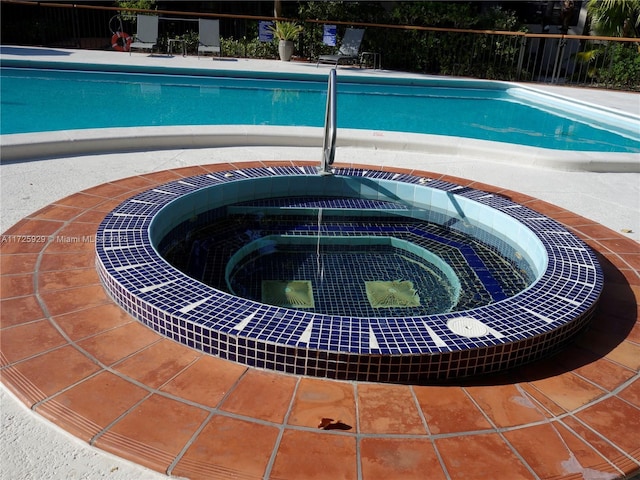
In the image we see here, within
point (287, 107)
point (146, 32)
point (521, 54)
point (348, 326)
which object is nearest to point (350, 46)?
point (521, 54)

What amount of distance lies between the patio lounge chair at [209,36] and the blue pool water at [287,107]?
7.16 ft

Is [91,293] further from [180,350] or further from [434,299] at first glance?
[434,299]

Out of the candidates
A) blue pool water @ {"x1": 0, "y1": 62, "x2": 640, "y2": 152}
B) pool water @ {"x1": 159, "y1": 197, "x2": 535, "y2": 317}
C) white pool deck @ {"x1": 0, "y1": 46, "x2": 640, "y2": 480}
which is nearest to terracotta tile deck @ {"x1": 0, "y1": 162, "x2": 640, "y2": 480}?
pool water @ {"x1": 159, "y1": 197, "x2": 535, "y2": 317}

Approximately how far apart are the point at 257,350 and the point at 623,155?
5.86 meters

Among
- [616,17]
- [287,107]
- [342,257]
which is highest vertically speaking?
[616,17]

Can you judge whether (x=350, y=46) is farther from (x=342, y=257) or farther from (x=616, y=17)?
(x=342, y=257)

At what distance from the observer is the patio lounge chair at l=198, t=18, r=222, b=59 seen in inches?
535

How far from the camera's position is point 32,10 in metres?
14.3

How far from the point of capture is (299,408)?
2406mm

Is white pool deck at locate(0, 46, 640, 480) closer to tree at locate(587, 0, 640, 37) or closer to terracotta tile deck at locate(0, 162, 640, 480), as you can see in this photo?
terracotta tile deck at locate(0, 162, 640, 480)

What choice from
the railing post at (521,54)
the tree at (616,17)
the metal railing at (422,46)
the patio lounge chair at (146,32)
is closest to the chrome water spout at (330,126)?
the metal railing at (422,46)

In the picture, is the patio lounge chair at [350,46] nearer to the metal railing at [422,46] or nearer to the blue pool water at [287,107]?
the metal railing at [422,46]

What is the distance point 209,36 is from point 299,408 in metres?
12.9

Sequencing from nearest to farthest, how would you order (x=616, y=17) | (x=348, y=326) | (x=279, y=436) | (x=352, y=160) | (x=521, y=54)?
(x=279, y=436), (x=348, y=326), (x=352, y=160), (x=521, y=54), (x=616, y=17)
